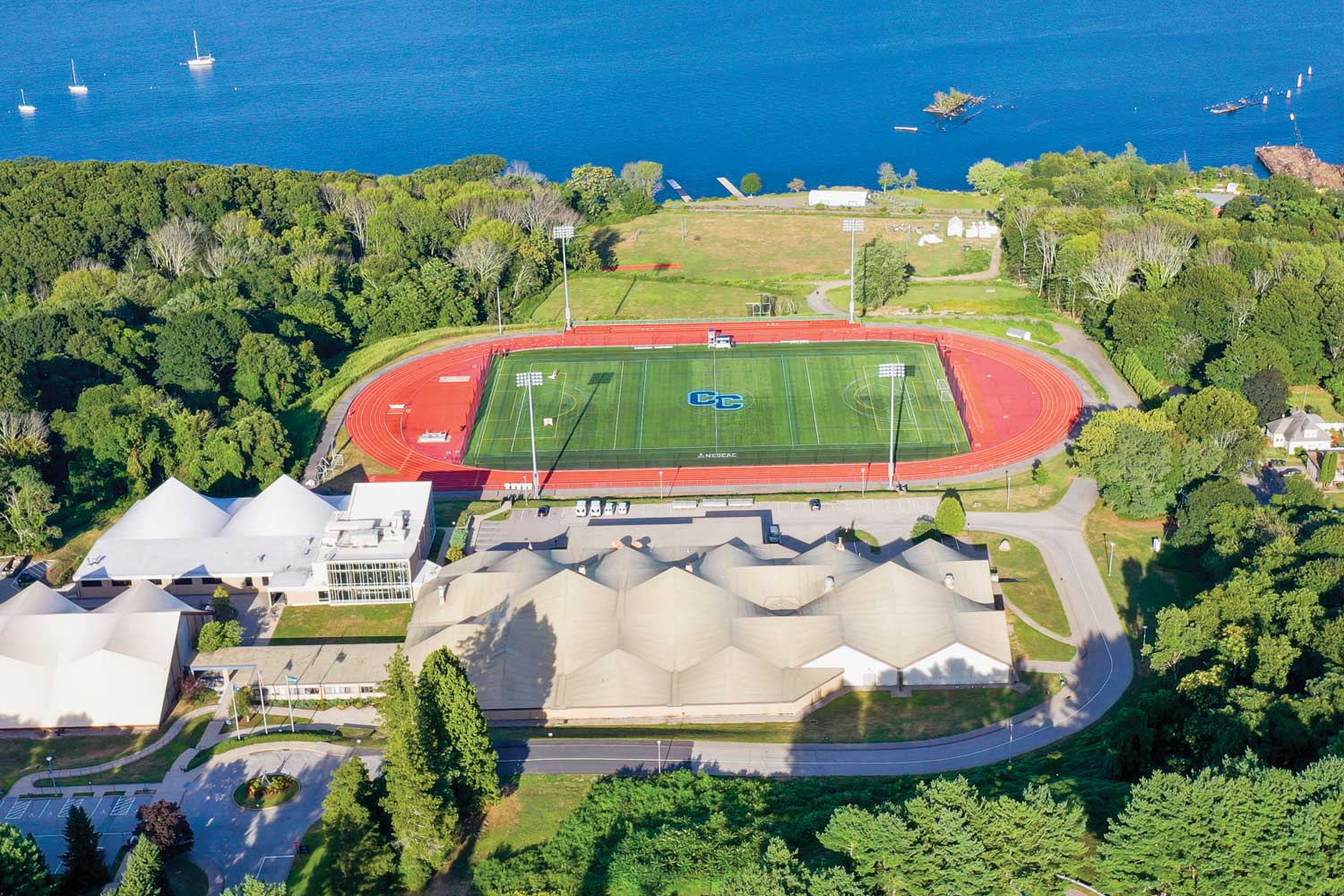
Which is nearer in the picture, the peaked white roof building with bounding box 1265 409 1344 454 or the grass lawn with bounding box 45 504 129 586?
the grass lawn with bounding box 45 504 129 586

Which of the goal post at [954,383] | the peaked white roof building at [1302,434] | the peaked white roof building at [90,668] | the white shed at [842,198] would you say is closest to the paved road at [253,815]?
the peaked white roof building at [90,668]

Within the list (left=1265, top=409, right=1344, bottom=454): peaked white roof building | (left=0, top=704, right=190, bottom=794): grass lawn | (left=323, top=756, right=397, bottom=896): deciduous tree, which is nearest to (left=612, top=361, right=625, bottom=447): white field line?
(left=0, top=704, right=190, bottom=794): grass lawn

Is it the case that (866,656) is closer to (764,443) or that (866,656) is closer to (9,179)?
(764,443)

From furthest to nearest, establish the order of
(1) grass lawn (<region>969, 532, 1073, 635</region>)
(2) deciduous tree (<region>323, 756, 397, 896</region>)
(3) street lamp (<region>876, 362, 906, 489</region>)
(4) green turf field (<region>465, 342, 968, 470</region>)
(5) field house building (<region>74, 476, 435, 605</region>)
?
(4) green turf field (<region>465, 342, 968, 470</region>) → (3) street lamp (<region>876, 362, 906, 489</region>) → (5) field house building (<region>74, 476, 435, 605</region>) → (1) grass lawn (<region>969, 532, 1073, 635</region>) → (2) deciduous tree (<region>323, 756, 397, 896</region>)

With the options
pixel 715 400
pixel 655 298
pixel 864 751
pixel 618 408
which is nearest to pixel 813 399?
pixel 715 400

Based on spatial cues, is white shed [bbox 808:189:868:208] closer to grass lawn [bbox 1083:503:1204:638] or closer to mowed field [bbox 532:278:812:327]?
mowed field [bbox 532:278:812:327]
